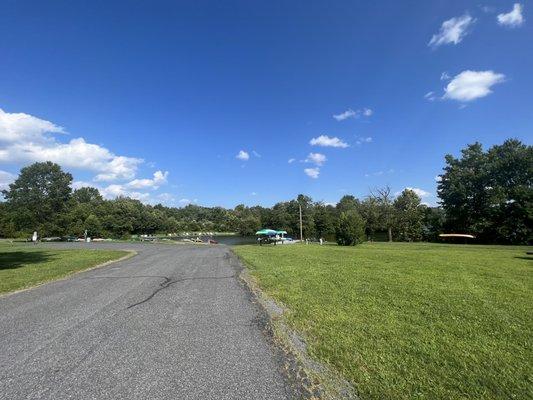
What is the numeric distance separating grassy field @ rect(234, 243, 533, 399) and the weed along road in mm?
963

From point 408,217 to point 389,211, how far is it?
11.4 feet

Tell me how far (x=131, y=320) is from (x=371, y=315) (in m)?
4.35

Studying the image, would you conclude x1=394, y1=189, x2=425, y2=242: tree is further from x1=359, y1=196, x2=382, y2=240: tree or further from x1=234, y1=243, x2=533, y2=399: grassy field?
x1=234, y1=243, x2=533, y2=399: grassy field

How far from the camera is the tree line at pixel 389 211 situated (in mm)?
47938

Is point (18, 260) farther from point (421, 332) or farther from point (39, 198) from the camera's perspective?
point (39, 198)

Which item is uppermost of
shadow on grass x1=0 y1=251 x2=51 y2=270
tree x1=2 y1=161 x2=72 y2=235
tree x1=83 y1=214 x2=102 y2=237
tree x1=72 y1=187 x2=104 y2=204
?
tree x1=72 y1=187 x2=104 y2=204

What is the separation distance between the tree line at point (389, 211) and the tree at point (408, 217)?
0.10 meters

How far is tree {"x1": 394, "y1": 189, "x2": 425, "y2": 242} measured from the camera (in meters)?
63.2

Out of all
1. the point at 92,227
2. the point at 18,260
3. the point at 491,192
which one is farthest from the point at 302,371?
the point at 92,227

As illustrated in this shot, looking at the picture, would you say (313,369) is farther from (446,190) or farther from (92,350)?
(446,190)

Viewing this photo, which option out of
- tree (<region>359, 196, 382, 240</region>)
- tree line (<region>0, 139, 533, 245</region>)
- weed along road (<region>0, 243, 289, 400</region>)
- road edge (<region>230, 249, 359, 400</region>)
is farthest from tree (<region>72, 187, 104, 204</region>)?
road edge (<region>230, 249, 359, 400</region>)

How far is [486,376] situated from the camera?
376 cm

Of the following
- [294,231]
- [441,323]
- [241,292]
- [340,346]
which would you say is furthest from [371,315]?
[294,231]

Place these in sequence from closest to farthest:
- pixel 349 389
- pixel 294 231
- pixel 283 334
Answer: pixel 349 389 < pixel 283 334 < pixel 294 231
